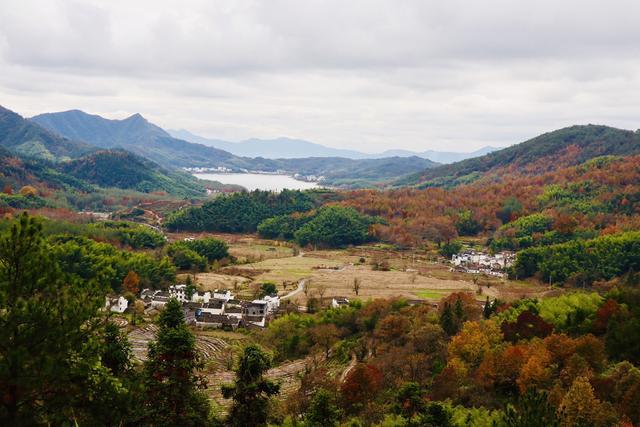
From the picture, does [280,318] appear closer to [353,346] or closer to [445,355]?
[353,346]

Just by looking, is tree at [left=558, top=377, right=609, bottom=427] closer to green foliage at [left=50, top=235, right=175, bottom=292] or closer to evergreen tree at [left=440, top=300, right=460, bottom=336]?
evergreen tree at [left=440, top=300, right=460, bottom=336]

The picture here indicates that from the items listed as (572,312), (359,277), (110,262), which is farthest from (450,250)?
(572,312)

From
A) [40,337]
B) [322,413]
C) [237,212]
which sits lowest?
[322,413]

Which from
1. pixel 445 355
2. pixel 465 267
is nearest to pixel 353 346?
pixel 445 355

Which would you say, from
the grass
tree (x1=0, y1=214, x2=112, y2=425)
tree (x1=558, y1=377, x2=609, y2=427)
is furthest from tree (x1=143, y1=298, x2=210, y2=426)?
the grass

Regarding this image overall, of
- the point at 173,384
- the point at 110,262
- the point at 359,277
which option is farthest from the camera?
the point at 359,277

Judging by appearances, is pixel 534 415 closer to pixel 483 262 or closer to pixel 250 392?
pixel 250 392

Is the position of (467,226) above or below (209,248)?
above
